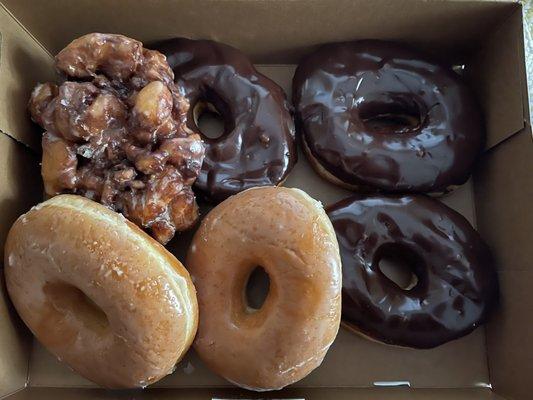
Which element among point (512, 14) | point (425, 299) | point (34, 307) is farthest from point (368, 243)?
point (34, 307)

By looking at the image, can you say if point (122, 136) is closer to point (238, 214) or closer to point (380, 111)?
point (238, 214)

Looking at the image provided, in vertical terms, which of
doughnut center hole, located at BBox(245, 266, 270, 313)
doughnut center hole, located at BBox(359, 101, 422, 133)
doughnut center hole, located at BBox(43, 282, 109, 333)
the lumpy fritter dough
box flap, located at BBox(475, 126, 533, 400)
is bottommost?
box flap, located at BBox(475, 126, 533, 400)

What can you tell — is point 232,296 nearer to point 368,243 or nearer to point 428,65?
point 368,243

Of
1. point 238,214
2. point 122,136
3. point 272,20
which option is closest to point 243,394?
point 238,214

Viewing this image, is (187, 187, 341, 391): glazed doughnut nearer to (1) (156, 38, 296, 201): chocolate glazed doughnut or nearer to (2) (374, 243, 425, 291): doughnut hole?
(1) (156, 38, 296, 201): chocolate glazed doughnut

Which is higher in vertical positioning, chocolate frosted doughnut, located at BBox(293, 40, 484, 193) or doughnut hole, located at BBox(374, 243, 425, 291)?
chocolate frosted doughnut, located at BBox(293, 40, 484, 193)

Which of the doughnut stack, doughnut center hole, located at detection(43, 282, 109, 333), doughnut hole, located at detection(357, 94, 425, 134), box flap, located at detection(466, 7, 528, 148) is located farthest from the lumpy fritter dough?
box flap, located at detection(466, 7, 528, 148)
